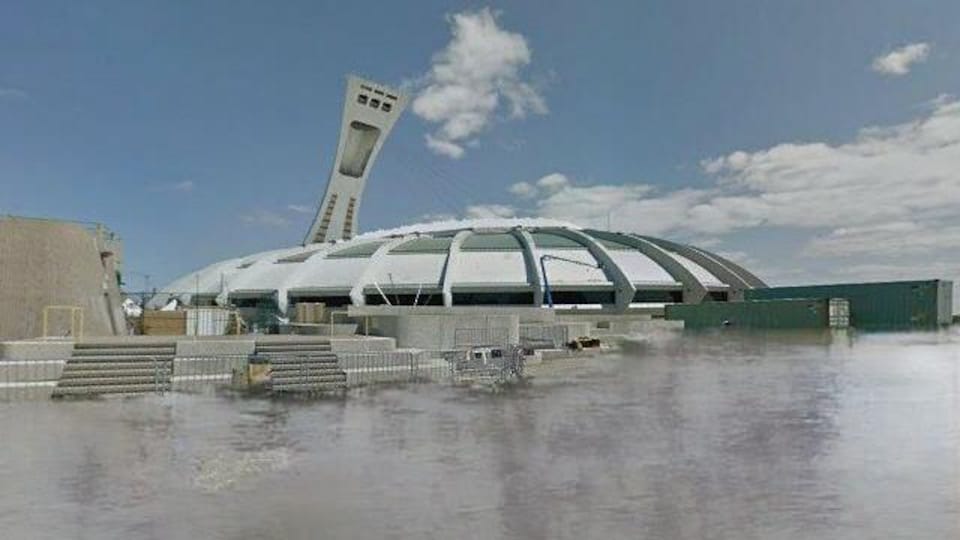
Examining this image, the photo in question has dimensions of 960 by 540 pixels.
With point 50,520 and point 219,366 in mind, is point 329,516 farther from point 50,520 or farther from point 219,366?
point 219,366

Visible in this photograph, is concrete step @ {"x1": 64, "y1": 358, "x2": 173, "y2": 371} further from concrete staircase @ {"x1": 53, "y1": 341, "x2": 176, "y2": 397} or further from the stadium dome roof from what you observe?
the stadium dome roof

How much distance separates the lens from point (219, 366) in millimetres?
19703

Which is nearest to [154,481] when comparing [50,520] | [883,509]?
[50,520]

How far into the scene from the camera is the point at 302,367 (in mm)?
19578

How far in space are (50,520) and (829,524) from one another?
7292mm

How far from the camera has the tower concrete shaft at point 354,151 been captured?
297 feet

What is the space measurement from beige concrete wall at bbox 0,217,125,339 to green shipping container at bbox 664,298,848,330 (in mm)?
46572

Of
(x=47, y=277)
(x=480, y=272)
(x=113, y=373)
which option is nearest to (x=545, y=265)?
(x=480, y=272)

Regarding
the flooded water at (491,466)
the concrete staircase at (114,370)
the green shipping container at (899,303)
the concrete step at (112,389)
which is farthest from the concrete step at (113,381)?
the green shipping container at (899,303)

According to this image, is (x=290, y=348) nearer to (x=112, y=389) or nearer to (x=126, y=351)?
(x=126, y=351)

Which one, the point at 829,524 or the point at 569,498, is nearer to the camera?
the point at 829,524

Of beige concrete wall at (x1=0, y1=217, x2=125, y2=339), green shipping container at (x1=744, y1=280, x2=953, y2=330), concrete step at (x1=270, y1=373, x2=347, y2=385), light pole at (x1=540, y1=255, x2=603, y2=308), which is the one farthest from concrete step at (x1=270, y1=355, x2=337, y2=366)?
green shipping container at (x1=744, y1=280, x2=953, y2=330)

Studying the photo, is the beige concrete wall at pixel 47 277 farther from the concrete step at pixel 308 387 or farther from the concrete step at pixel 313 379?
the concrete step at pixel 308 387

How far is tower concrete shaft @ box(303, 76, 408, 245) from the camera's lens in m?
90.4
